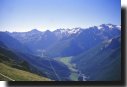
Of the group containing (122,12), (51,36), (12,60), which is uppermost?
(122,12)

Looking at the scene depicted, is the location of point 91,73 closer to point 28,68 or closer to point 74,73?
point 74,73

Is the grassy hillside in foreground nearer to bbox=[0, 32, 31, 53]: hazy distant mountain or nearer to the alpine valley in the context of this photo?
the alpine valley

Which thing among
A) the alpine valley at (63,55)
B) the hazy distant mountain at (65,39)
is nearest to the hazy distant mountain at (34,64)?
the alpine valley at (63,55)

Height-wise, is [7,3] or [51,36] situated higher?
[7,3]

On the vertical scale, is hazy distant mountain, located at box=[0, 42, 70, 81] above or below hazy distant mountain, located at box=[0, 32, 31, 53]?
below

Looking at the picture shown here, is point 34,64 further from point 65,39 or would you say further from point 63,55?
point 65,39

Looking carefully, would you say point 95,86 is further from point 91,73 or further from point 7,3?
point 7,3

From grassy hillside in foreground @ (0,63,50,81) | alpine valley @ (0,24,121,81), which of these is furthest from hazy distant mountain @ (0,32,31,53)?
grassy hillside in foreground @ (0,63,50,81)

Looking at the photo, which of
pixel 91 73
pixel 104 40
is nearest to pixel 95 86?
pixel 91 73
